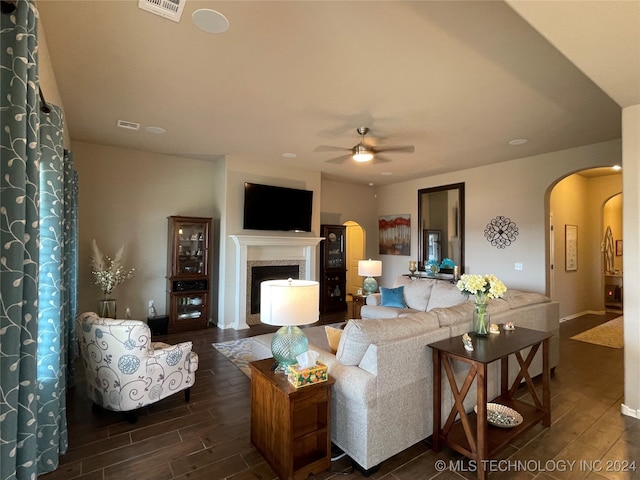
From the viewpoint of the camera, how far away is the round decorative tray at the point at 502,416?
2.43m

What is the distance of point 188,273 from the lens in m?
5.53

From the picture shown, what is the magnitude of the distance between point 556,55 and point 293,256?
16.4 ft

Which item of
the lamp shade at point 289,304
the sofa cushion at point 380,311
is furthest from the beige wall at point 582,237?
the lamp shade at point 289,304

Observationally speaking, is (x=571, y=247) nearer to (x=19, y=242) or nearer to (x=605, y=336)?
(x=605, y=336)

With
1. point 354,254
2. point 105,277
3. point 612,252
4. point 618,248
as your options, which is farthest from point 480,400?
point 618,248

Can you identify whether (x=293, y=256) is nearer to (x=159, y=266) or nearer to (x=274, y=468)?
(x=159, y=266)

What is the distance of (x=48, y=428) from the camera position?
2.04 meters

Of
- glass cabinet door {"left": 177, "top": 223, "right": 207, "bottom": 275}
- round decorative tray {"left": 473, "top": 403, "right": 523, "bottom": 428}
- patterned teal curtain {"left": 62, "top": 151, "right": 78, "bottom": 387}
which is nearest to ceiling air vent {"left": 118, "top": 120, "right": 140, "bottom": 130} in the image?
patterned teal curtain {"left": 62, "top": 151, "right": 78, "bottom": 387}

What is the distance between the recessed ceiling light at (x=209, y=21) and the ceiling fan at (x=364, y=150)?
83.0 inches

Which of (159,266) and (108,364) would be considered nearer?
(108,364)

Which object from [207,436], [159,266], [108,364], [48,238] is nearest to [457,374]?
[207,436]

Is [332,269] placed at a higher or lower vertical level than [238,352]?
higher

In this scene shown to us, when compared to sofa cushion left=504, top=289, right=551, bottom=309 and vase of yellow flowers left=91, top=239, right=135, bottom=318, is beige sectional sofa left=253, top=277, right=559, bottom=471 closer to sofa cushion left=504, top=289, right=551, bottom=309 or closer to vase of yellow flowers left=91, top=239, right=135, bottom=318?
sofa cushion left=504, top=289, right=551, bottom=309

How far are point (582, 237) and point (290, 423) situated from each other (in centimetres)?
798
